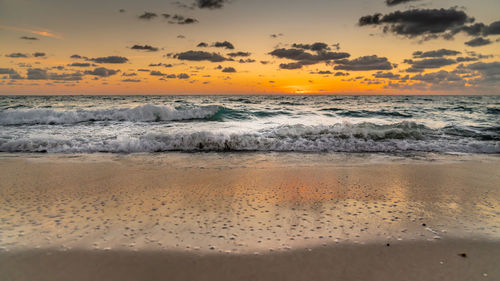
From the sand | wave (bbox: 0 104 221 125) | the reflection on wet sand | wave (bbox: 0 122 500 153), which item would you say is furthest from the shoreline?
wave (bbox: 0 104 221 125)

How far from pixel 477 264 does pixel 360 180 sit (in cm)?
273

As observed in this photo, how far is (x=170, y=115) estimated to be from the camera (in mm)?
19516

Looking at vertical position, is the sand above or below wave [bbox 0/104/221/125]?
below

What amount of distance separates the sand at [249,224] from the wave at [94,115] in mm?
12988

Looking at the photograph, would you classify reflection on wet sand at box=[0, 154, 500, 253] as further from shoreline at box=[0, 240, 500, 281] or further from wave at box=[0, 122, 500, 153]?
wave at box=[0, 122, 500, 153]

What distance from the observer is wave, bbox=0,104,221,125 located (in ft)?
56.5

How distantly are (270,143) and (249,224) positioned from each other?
5998 millimetres

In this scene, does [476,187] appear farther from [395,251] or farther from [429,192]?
[395,251]

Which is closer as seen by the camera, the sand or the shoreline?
the shoreline

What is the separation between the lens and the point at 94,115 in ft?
60.6

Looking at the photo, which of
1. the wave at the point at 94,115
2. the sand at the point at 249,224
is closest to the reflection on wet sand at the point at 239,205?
the sand at the point at 249,224

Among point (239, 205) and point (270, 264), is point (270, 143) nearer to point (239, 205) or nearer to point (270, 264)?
point (239, 205)

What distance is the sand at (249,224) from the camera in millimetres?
2484

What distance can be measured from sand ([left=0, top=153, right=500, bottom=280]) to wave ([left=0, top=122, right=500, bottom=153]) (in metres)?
2.77
